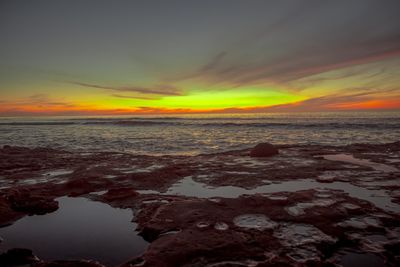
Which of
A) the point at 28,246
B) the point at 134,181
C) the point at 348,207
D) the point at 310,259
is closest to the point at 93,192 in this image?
the point at 134,181

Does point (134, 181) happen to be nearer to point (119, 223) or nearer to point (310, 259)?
point (119, 223)

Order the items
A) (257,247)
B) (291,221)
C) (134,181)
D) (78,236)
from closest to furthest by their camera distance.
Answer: (257,247)
(78,236)
(291,221)
(134,181)

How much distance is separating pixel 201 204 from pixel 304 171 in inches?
196

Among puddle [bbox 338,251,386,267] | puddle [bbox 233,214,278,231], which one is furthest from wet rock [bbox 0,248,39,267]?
puddle [bbox 338,251,386,267]

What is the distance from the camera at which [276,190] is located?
704 centimetres

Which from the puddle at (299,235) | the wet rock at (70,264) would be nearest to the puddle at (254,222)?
the puddle at (299,235)

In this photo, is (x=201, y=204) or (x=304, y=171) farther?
(x=304, y=171)

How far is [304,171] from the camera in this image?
9.11 m

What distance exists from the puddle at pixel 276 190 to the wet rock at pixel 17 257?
3495 millimetres

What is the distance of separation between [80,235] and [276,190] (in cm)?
474

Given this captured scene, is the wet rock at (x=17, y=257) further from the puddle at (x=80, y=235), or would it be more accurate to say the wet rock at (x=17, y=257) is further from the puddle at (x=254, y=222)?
the puddle at (x=254, y=222)

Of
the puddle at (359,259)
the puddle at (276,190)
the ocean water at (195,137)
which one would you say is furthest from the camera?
the ocean water at (195,137)

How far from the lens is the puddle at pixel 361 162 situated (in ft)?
30.3

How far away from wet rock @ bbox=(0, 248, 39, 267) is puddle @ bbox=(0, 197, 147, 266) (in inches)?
4.8
